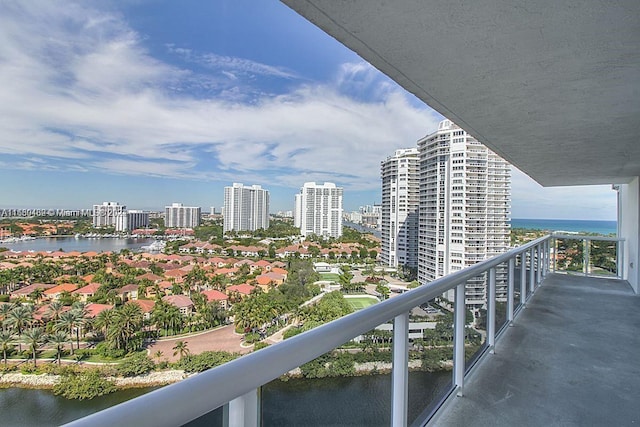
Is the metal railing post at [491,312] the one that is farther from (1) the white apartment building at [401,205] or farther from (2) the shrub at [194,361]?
(1) the white apartment building at [401,205]

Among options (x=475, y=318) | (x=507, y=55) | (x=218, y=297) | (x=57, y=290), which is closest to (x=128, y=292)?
(x=57, y=290)

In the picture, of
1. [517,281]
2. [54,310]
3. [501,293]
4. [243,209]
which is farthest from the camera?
[243,209]

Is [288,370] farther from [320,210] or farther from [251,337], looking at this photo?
[320,210]

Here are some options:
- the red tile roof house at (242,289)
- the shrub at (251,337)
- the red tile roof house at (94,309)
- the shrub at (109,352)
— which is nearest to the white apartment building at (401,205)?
the red tile roof house at (242,289)

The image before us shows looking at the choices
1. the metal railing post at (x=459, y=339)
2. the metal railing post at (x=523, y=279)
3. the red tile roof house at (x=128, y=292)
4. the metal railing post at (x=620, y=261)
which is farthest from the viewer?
the red tile roof house at (x=128, y=292)

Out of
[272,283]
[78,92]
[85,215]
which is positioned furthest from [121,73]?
[272,283]

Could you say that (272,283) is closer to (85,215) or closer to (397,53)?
(397,53)

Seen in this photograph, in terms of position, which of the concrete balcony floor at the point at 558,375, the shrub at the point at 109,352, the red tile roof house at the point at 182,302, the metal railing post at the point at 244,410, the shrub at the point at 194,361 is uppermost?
the metal railing post at the point at 244,410
